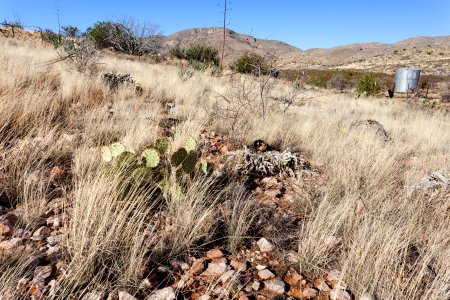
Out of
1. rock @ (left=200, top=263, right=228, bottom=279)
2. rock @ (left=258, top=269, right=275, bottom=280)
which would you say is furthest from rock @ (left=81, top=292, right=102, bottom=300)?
rock @ (left=258, top=269, right=275, bottom=280)

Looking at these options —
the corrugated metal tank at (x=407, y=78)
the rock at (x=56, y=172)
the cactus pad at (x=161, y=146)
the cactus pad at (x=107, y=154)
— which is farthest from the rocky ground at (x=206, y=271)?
the corrugated metal tank at (x=407, y=78)

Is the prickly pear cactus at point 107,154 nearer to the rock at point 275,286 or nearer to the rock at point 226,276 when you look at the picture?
the rock at point 226,276

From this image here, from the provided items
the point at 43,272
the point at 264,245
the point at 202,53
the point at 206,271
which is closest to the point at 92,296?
the point at 43,272

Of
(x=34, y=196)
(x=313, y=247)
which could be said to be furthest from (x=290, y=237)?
(x=34, y=196)

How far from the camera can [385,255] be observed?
1.58 meters

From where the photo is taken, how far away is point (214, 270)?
5.18ft

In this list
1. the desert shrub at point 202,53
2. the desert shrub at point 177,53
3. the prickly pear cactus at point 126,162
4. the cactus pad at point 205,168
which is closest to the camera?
the prickly pear cactus at point 126,162

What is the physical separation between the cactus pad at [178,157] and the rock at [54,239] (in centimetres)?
85

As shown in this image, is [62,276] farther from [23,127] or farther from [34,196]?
[23,127]

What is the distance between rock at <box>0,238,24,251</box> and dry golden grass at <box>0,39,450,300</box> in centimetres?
15

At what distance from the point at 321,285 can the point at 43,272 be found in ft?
4.26

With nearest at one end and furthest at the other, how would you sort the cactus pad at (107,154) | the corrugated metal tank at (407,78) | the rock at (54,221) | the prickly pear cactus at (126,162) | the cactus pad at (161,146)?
the rock at (54,221), the prickly pear cactus at (126,162), the cactus pad at (107,154), the cactus pad at (161,146), the corrugated metal tank at (407,78)

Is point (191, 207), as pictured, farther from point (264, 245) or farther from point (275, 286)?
point (275, 286)

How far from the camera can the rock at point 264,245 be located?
178 cm
